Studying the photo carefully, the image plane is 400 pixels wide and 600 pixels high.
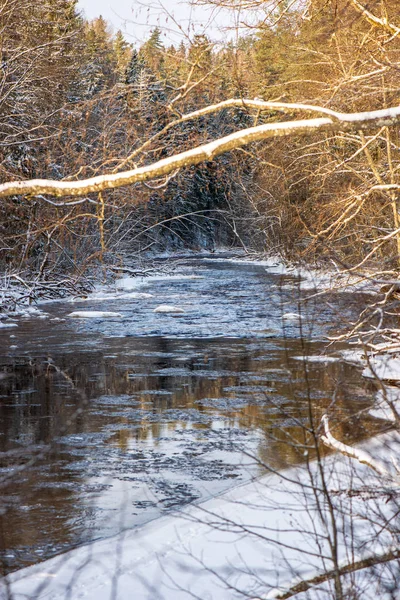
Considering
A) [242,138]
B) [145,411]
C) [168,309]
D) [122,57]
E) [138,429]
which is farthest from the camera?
[122,57]

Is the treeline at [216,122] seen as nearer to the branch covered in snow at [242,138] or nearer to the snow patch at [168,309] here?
the branch covered in snow at [242,138]

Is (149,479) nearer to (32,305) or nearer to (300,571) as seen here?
(300,571)

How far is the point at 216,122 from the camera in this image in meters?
22.8

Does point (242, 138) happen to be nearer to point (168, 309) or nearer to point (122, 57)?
point (168, 309)

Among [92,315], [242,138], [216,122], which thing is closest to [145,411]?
[242,138]

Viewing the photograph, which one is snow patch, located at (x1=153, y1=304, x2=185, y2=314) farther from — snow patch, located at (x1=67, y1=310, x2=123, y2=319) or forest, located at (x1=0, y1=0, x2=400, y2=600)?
snow patch, located at (x1=67, y1=310, x2=123, y2=319)

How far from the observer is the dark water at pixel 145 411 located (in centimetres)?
616

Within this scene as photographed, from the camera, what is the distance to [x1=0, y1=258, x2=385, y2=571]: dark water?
6.16 metres

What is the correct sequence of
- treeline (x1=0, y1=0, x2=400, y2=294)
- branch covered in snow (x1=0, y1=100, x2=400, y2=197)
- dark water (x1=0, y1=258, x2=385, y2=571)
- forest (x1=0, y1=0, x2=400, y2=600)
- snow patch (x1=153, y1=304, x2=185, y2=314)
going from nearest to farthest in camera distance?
branch covered in snow (x1=0, y1=100, x2=400, y2=197)
forest (x1=0, y1=0, x2=400, y2=600)
treeline (x1=0, y1=0, x2=400, y2=294)
dark water (x1=0, y1=258, x2=385, y2=571)
snow patch (x1=153, y1=304, x2=185, y2=314)

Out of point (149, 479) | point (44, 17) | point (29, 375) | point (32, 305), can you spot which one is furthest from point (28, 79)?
point (149, 479)

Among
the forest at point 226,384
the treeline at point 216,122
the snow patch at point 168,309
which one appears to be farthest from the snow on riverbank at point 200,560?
the snow patch at point 168,309

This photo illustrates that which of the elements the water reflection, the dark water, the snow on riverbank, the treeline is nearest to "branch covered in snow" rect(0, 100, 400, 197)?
the treeline

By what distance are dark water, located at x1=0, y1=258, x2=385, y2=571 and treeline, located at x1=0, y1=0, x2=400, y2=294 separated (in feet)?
4.64

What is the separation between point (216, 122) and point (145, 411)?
14.4 m
